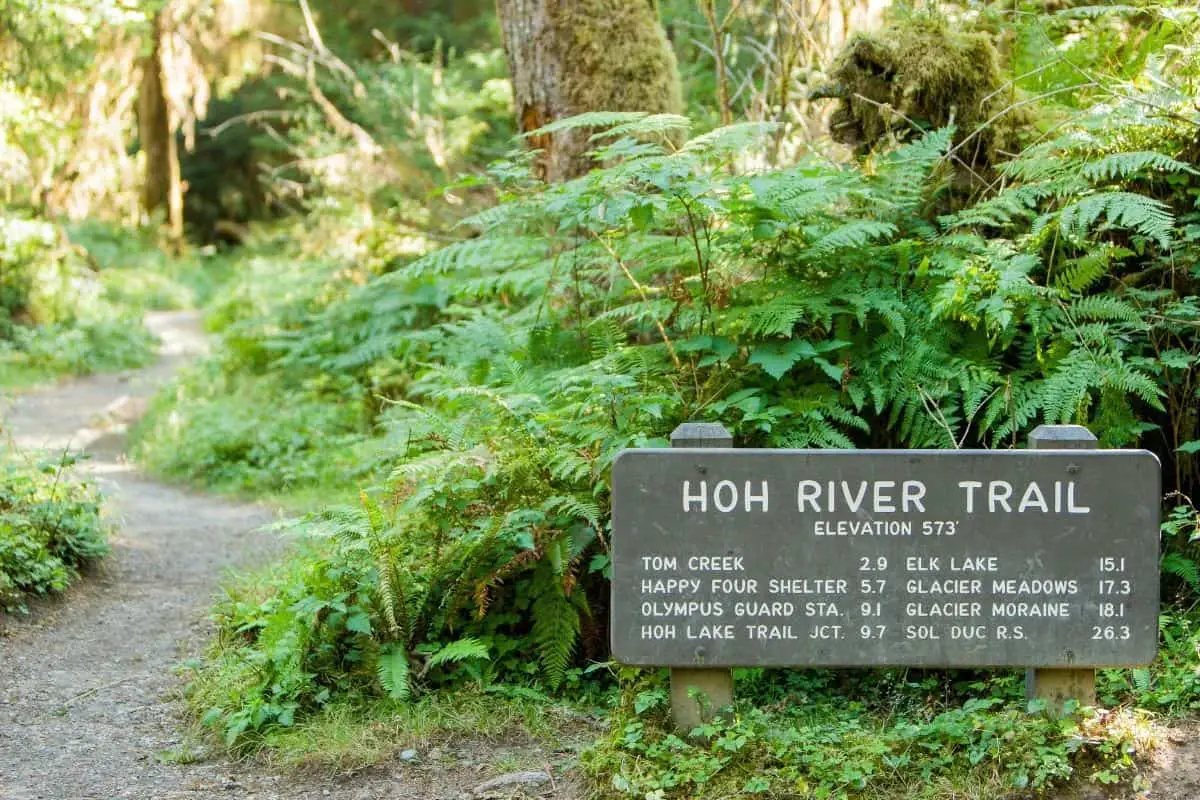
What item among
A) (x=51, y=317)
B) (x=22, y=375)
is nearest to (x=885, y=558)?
(x=22, y=375)

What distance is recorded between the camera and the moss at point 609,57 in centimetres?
760

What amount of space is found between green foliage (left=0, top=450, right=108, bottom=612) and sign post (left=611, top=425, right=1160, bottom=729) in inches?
157

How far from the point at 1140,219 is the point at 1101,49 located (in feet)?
6.11

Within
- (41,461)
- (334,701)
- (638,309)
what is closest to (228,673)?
(334,701)

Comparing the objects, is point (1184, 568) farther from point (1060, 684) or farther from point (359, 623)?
point (359, 623)

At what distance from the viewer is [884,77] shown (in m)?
6.28

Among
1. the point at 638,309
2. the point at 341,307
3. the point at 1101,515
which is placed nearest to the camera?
the point at 1101,515

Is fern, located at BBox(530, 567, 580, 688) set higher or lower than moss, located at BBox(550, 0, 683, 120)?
lower

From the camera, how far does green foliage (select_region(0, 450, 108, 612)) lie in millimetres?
6401

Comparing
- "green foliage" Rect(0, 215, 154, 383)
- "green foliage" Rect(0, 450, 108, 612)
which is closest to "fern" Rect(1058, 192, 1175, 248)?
"green foliage" Rect(0, 450, 108, 612)

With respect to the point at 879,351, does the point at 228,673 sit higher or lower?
lower

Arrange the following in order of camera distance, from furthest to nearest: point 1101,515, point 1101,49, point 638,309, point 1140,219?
1. point 1101,49
2. point 638,309
3. point 1140,219
4. point 1101,515

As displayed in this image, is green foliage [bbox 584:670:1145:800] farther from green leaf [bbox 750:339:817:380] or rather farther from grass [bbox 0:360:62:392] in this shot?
grass [bbox 0:360:62:392]

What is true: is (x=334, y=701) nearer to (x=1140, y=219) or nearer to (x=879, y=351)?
(x=879, y=351)
